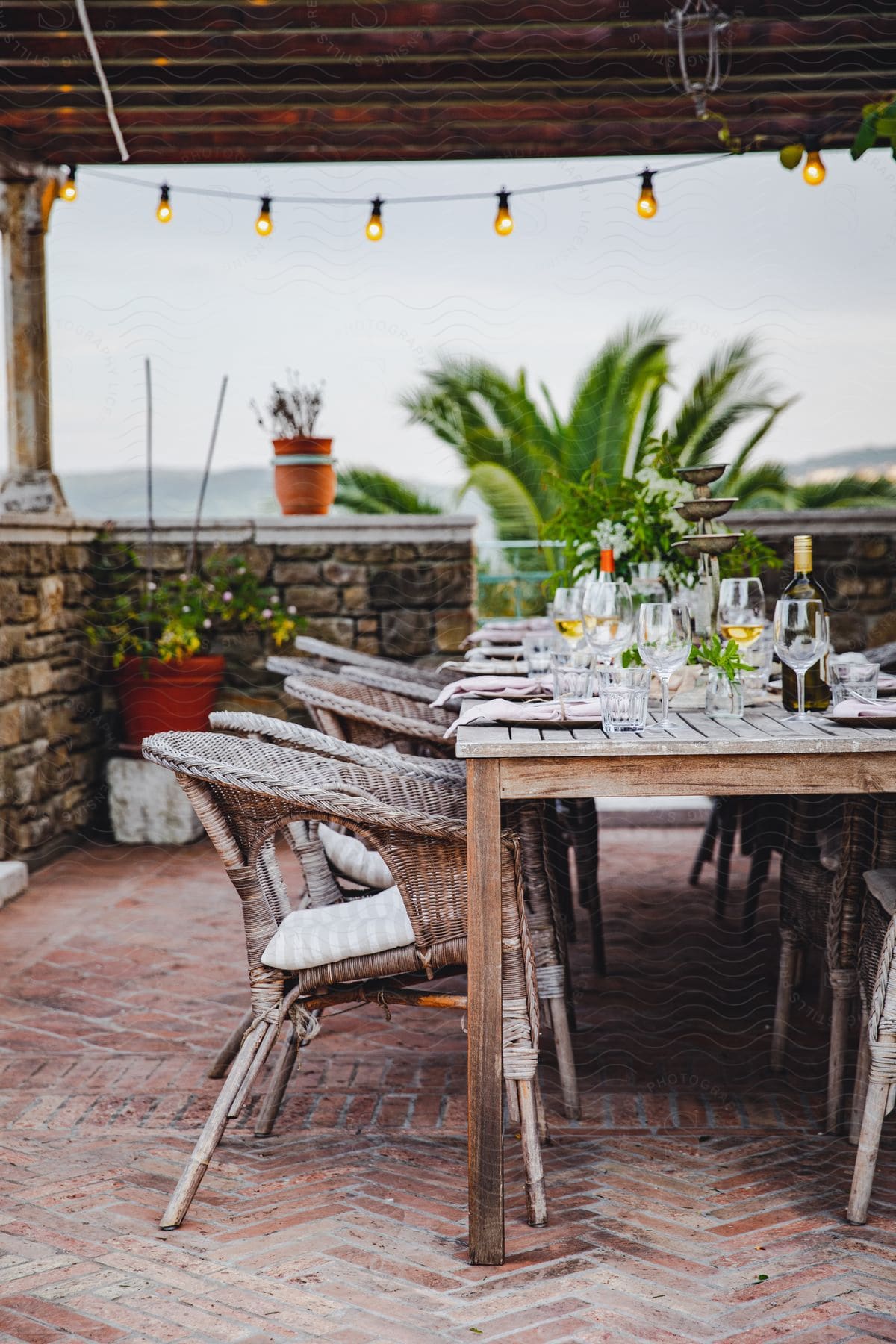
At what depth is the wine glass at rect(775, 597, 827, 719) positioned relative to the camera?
210cm

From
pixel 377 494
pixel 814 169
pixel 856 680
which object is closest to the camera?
pixel 856 680

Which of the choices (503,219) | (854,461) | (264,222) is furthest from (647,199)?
(854,461)

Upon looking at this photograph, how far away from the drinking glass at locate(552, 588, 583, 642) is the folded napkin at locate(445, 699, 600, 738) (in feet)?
2.42

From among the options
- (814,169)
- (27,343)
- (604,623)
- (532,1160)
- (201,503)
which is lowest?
(532,1160)

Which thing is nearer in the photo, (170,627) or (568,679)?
(568,679)

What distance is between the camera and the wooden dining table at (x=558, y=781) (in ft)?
6.04

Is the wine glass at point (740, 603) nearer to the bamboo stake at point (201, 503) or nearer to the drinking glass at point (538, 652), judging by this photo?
the drinking glass at point (538, 652)

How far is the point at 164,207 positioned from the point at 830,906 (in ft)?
12.6

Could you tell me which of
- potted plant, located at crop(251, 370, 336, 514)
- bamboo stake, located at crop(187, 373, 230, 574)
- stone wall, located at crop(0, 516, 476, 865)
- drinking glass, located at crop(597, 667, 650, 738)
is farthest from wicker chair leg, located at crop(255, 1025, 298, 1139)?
potted plant, located at crop(251, 370, 336, 514)

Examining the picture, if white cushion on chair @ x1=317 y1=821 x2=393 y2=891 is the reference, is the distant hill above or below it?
above

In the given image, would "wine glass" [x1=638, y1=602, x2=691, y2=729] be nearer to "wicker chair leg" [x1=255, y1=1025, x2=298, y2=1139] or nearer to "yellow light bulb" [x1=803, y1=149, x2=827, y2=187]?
"wicker chair leg" [x1=255, y1=1025, x2=298, y2=1139]

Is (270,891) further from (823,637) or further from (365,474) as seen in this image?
(365,474)

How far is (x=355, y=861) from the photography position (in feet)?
8.76

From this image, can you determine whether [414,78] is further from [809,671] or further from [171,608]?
[809,671]
